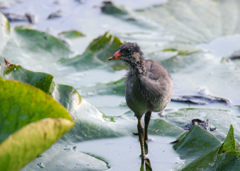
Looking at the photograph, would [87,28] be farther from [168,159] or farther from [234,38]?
[168,159]

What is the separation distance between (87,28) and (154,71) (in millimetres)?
2362

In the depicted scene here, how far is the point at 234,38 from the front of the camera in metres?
4.29

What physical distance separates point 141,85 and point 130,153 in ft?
1.61

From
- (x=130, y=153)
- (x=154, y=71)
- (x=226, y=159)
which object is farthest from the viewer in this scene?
(x=154, y=71)

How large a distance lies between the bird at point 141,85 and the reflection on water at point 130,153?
6cm

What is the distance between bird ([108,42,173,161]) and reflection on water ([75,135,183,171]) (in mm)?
63

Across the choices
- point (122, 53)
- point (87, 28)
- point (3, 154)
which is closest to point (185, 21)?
point (87, 28)

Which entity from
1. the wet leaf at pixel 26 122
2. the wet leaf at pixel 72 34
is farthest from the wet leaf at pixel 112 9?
the wet leaf at pixel 26 122

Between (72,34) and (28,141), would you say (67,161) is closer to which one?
(28,141)

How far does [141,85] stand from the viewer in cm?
247

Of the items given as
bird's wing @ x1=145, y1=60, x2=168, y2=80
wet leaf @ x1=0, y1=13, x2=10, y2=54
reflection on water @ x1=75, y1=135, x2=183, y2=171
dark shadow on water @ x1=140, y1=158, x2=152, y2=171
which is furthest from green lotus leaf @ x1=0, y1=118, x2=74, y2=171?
wet leaf @ x1=0, y1=13, x2=10, y2=54

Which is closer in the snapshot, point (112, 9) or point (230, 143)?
point (230, 143)

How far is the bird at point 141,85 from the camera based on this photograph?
2.45 metres

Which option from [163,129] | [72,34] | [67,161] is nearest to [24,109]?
[67,161]
